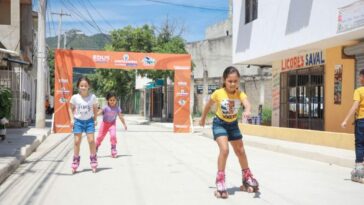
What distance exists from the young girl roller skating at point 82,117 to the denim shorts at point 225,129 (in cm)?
312

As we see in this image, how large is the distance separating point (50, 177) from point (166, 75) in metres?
25.1

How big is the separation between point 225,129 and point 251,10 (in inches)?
644

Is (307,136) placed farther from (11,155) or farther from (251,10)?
(11,155)

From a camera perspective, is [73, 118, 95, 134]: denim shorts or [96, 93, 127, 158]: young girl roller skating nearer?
[73, 118, 95, 134]: denim shorts

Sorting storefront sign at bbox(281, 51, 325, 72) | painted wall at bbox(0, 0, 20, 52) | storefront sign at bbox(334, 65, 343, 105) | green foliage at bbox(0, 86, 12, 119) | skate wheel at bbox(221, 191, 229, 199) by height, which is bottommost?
skate wheel at bbox(221, 191, 229, 199)

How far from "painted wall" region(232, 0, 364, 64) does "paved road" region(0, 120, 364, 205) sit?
502 centimetres

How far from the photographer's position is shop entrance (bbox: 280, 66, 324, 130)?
2036cm

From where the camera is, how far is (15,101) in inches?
906

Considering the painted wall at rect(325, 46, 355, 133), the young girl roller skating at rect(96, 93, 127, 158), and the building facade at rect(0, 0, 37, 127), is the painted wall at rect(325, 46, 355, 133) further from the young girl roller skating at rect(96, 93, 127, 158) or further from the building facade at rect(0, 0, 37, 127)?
the building facade at rect(0, 0, 37, 127)

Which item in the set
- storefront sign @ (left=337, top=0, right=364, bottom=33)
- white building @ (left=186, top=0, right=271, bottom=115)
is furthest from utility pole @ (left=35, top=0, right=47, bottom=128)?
storefront sign @ (left=337, top=0, right=364, bottom=33)

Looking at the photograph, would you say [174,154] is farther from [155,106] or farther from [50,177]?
[155,106]

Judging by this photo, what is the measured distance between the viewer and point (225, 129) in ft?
23.8

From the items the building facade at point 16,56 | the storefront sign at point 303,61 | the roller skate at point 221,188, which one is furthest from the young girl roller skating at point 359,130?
the building facade at point 16,56

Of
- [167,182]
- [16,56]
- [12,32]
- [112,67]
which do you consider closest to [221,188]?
[167,182]
